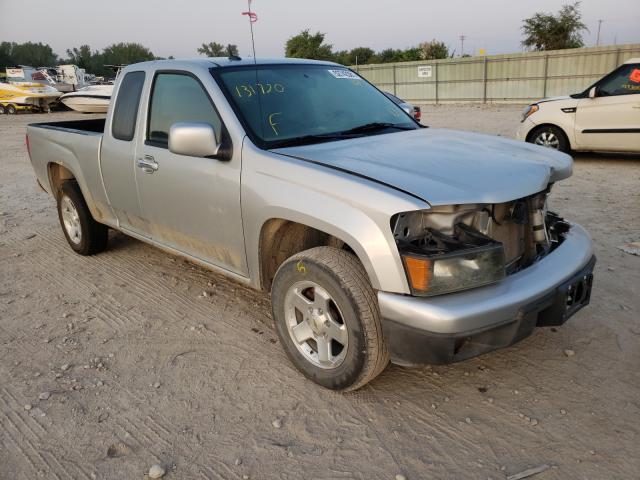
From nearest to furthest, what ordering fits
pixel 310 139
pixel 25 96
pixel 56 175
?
pixel 310 139
pixel 56 175
pixel 25 96

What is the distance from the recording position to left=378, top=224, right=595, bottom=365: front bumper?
2293mm

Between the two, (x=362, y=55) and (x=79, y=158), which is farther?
(x=362, y=55)

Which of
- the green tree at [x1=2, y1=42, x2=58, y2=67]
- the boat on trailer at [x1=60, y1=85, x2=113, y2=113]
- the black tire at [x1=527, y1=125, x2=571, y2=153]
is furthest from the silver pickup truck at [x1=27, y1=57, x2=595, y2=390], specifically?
the green tree at [x1=2, y1=42, x2=58, y2=67]

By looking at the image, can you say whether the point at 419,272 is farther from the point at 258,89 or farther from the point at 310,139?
the point at 258,89

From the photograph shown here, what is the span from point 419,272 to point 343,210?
1.53 ft

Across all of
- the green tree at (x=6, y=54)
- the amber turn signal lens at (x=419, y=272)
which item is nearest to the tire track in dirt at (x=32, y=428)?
the amber turn signal lens at (x=419, y=272)

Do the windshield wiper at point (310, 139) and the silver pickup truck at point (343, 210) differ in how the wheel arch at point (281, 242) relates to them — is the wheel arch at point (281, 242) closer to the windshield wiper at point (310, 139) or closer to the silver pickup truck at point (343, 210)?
the silver pickup truck at point (343, 210)

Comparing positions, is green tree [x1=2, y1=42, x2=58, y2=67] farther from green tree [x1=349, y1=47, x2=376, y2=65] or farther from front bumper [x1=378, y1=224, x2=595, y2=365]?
front bumper [x1=378, y1=224, x2=595, y2=365]

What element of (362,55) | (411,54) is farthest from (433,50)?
(362,55)

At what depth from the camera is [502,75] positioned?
25297 millimetres

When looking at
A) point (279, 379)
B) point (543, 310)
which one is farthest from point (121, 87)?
point (543, 310)

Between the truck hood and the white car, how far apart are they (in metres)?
6.15

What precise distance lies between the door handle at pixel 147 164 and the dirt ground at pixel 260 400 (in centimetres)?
103

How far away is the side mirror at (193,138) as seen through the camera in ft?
9.71
